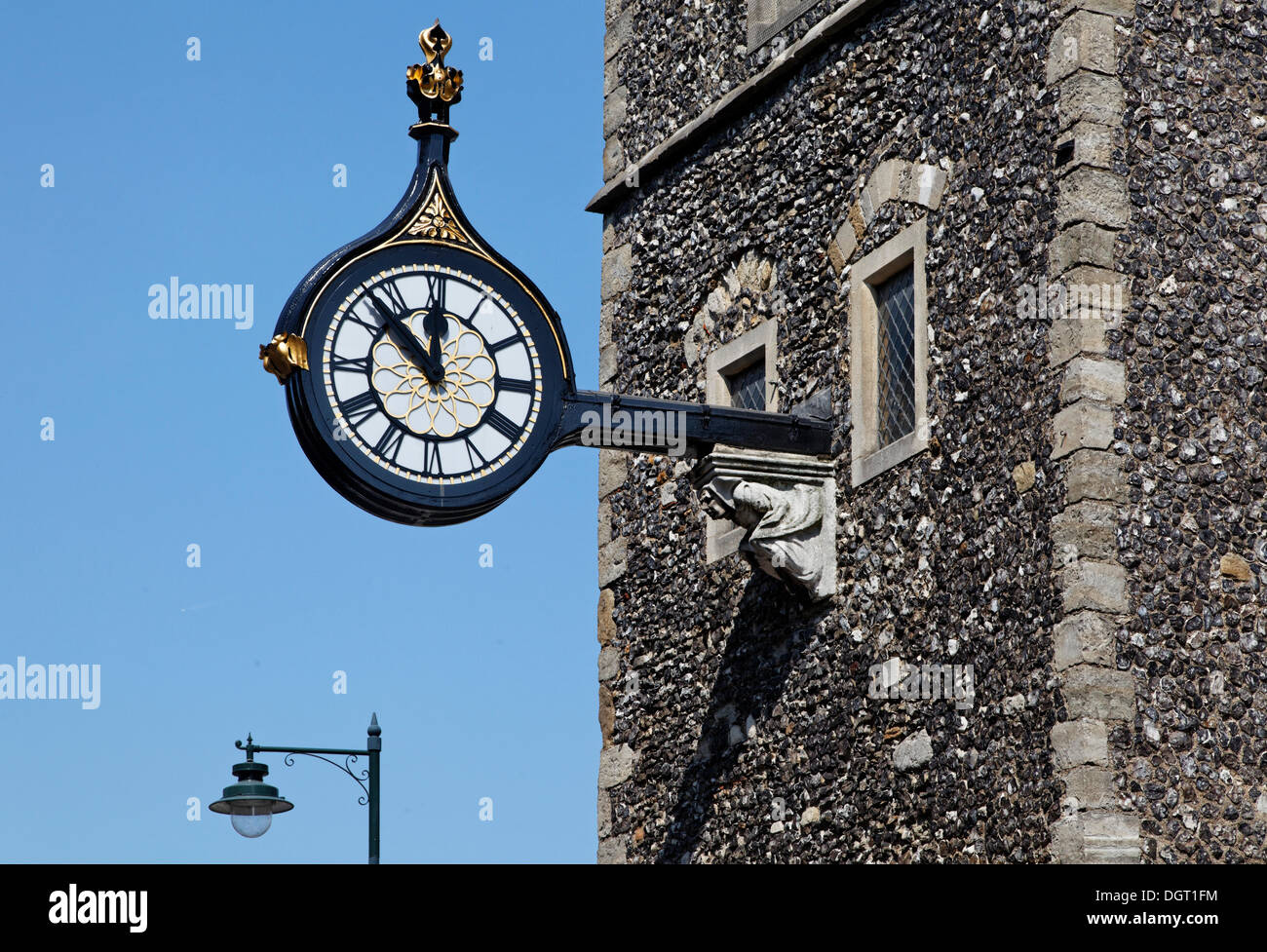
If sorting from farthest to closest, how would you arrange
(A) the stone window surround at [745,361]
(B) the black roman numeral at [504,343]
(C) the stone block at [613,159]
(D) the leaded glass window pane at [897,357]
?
(C) the stone block at [613,159] < (A) the stone window surround at [745,361] < (D) the leaded glass window pane at [897,357] < (B) the black roman numeral at [504,343]

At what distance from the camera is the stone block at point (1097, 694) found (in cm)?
1094

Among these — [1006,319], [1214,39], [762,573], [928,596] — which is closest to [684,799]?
[762,573]

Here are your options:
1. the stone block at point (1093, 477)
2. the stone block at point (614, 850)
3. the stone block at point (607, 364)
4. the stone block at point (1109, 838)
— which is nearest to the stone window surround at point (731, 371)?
the stone block at point (607, 364)

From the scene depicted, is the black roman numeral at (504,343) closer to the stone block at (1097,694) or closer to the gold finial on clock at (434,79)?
the gold finial on clock at (434,79)

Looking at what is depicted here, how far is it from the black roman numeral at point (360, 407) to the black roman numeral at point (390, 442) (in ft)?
0.40

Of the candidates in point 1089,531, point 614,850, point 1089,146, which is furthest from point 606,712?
point 1089,146

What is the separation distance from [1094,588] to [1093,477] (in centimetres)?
54

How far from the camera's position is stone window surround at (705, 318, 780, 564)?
14.1m

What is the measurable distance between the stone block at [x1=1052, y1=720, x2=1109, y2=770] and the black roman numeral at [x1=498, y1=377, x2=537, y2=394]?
11.3 feet

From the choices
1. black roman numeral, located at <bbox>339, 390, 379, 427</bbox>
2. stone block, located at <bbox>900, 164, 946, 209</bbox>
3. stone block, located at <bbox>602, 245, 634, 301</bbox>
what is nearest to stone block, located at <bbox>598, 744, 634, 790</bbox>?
stone block, located at <bbox>602, 245, 634, 301</bbox>

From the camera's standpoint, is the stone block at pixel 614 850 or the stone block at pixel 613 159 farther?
the stone block at pixel 613 159

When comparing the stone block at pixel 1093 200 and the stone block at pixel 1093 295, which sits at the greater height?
the stone block at pixel 1093 200

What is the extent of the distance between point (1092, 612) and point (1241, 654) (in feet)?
2.73

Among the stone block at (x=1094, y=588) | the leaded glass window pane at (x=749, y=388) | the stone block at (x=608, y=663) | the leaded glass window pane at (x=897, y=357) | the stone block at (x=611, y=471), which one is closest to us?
the stone block at (x=1094, y=588)
